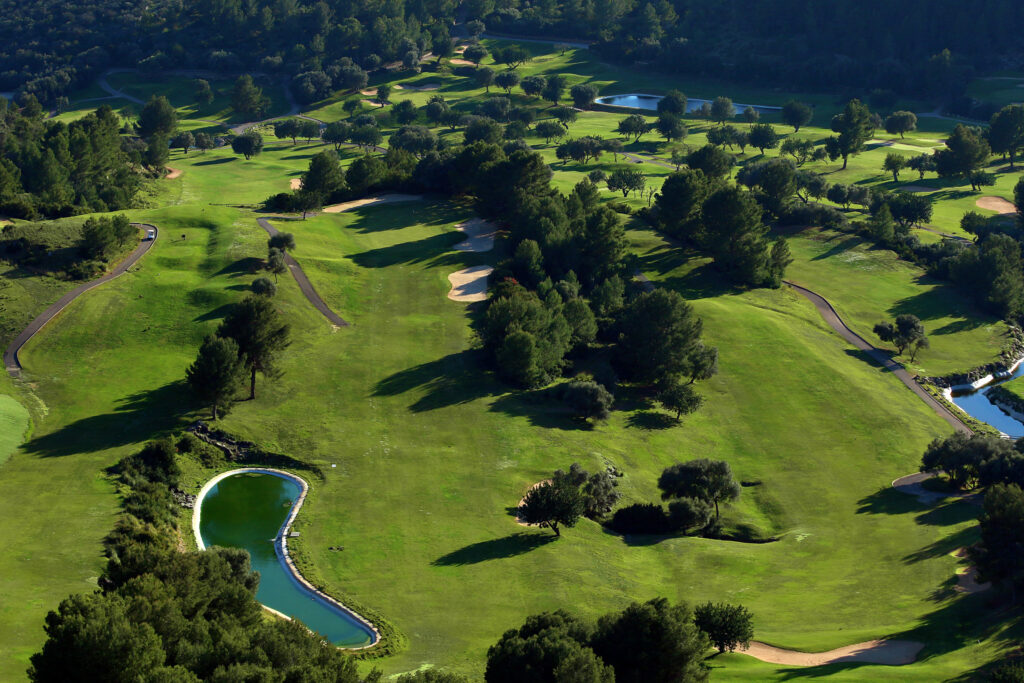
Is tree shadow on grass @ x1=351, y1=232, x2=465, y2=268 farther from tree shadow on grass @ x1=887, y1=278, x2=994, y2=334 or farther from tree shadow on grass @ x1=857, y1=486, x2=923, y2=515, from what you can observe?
tree shadow on grass @ x1=857, y1=486, x2=923, y2=515

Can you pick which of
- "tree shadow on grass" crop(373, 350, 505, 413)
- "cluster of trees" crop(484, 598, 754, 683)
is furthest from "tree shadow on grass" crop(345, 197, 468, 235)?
"cluster of trees" crop(484, 598, 754, 683)

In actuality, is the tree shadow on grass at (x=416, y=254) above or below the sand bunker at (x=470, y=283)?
above

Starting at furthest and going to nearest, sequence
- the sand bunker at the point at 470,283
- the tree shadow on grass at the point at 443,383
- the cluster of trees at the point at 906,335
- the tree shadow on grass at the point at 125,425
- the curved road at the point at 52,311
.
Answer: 1. the cluster of trees at the point at 906,335
2. the sand bunker at the point at 470,283
3. the tree shadow on grass at the point at 443,383
4. the curved road at the point at 52,311
5. the tree shadow on grass at the point at 125,425

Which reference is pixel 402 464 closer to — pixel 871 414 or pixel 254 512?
pixel 254 512

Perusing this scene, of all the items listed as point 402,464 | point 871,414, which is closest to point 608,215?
point 871,414

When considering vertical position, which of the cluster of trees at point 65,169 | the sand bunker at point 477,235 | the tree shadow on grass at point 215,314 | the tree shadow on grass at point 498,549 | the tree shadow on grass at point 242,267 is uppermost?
the cluster of trees at point 65,169

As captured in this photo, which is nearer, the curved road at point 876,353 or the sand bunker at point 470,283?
the curved road at point 876,353

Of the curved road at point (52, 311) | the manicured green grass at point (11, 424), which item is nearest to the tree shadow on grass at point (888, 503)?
the manicured green grass at point (11, 424)

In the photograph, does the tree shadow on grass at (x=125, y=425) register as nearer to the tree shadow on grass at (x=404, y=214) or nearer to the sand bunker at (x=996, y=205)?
the tree shadow on grass at (x=404, y=214)
